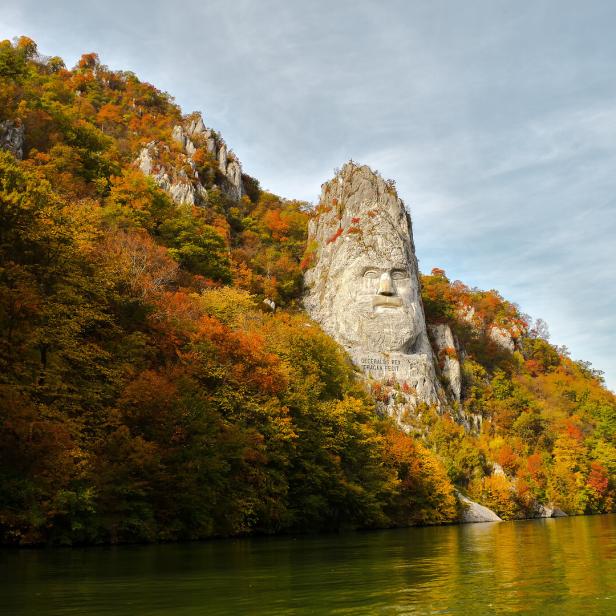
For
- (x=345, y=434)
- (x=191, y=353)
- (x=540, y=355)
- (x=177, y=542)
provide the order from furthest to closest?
(x=540, y=355), (x=345, y=434), (x=191, y=353), (x=177, y=542)

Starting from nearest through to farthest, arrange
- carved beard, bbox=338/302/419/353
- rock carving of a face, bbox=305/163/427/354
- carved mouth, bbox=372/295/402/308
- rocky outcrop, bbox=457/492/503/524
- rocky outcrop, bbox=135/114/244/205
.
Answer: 1. rocky outcrop, bbox=457/492/503/524
2. carved beard, bbox=338/302/419/353
3. rock carving of a face, bbox=305/163/427/354
4. carved mouth, bbox=372/295/402/308
5. rocky outcrop, bbox=135/114/244/205

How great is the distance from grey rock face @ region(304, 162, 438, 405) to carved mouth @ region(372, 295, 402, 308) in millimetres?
128

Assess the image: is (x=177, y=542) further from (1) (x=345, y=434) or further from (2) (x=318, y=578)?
(1) (x=345, y=434)

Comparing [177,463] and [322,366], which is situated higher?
[322,366]

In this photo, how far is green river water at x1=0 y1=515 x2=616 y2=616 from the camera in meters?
8.47

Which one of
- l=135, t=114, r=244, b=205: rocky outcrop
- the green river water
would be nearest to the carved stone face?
l=135, t=114, r=244, b=205: rocky outcrop

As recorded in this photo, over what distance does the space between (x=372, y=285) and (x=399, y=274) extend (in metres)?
4.22

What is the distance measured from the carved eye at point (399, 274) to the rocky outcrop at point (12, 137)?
45.8 m

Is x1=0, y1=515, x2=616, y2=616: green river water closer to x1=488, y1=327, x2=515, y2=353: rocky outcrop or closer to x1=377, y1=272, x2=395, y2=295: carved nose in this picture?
x1=377, y1=272, x2=395, y2=295: carved nose

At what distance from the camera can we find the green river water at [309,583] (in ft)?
27.8

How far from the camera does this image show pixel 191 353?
31953 millimetres

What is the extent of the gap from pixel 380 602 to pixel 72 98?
308ft

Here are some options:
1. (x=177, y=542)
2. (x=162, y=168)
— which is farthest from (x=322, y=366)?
(x=162, y=168)

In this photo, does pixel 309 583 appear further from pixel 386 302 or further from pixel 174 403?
pixel 386 302
